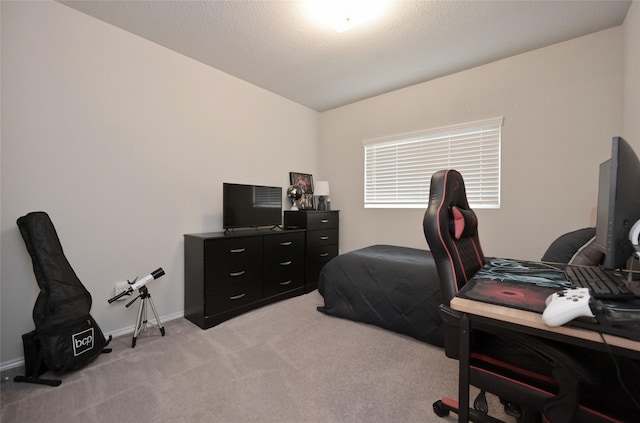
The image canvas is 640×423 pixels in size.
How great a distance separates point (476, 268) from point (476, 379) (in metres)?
0.62

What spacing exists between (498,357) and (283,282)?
2.39m

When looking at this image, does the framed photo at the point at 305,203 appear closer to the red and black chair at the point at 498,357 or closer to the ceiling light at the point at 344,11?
the ceiling light at the point at 344,11

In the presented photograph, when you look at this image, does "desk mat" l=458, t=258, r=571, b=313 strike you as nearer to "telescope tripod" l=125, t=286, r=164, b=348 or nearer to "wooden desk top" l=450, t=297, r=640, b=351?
"wooden desk top" l=450, t=297, r=640, b=351

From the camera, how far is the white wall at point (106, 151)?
1860 millimetres

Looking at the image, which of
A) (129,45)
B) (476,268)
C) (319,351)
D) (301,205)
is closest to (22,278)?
(129,45)

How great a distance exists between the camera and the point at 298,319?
8.62 feet

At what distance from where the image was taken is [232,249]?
264 centimetres

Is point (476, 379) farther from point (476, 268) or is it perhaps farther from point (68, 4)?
point (68, 4)

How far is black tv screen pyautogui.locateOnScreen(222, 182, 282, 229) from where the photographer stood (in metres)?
2.82

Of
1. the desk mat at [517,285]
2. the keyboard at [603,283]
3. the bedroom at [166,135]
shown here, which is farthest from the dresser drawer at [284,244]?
the keyboard at [603,283]

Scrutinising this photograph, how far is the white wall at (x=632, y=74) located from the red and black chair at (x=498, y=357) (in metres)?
1.62

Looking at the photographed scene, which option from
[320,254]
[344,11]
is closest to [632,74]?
[344,11]

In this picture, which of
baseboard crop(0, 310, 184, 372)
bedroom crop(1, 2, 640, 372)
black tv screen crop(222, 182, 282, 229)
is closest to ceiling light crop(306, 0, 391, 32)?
bedroom crop(1, 2, 640, 372)

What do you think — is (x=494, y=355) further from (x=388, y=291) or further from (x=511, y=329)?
(x=388, y=291)
